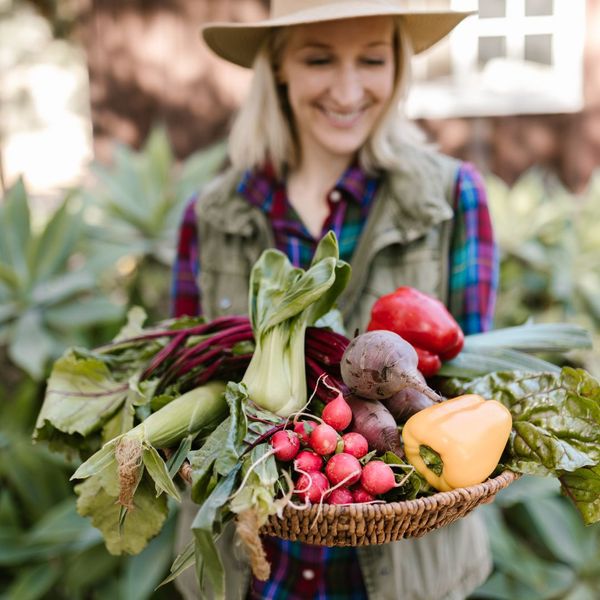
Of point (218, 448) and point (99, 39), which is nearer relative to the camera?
point (218, 448)

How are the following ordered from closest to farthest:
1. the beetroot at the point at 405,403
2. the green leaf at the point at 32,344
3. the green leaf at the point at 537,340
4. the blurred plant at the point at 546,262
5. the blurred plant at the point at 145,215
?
the beetroot at the point at 405,403
the green leaf at the point at 537,340
the green leaf at the point at 32,344
the blurred plant at the point at 145,215
the blurred plant at the point at 546,262

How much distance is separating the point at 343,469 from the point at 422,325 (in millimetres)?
365

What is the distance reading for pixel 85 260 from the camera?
2787 millimetres

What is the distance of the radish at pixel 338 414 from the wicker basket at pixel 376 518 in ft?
0.45

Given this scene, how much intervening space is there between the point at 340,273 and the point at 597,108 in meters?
3.57

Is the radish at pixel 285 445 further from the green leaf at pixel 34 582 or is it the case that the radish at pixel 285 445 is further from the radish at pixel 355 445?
the green leaf at pixel 34 582

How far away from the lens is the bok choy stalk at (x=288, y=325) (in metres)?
1.19

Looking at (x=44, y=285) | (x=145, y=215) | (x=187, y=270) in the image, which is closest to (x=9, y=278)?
(x=44, y=285)

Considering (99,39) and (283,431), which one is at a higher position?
(99,39)

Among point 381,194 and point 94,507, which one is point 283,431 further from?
point 381,194

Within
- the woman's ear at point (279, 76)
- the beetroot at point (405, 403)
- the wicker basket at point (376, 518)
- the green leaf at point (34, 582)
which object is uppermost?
the woman's ear at point (279, 76)

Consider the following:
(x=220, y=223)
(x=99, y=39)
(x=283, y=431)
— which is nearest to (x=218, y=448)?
(x=283, y=431)

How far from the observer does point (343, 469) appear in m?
1.03

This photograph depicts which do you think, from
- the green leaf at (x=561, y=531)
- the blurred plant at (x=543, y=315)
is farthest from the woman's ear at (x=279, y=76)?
the green leaf at (x=561, y=531)
